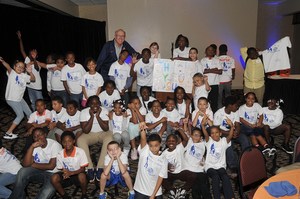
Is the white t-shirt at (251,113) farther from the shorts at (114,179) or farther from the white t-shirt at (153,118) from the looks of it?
the shorts at (114,179)

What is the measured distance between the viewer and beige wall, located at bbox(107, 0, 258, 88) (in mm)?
8109

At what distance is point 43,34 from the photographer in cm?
645

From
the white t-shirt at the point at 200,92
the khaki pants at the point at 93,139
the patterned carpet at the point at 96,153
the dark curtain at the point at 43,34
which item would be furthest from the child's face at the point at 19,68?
the white t-shirt at the point at 200,92

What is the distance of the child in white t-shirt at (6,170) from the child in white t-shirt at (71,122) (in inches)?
34.3

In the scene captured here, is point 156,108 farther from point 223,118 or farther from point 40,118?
point 40,118

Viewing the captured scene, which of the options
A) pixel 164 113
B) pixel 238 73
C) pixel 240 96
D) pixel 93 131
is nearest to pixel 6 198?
pixel 93 131

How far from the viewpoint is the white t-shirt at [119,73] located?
4422 millimetres

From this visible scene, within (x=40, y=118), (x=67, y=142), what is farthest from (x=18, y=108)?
(x=67, y=142)

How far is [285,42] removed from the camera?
17.0ft

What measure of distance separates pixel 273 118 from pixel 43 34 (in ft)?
19.3

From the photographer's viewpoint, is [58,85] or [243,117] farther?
[58,85]

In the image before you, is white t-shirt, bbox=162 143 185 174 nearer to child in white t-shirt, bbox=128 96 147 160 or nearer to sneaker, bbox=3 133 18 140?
child in white t-shirt, bbox=128 96 147 160

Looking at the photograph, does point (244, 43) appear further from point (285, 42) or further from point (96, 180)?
point (96, 180)

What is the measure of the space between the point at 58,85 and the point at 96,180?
2.30m
